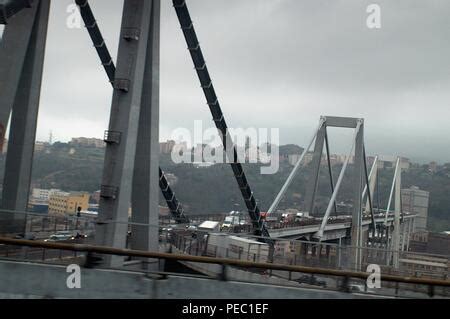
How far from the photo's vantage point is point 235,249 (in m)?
14.9

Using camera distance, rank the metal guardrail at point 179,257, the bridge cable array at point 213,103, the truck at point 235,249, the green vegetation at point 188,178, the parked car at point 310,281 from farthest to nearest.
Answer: the green vegetation at point 188,178 → the bridge cable array at point 213,103 → the truck at point 235,249 → the parked car at point 310,281 → the metal guardrail at point 179,257

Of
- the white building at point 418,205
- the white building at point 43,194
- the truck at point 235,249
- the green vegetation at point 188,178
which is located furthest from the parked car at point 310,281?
the white building at point 418,205

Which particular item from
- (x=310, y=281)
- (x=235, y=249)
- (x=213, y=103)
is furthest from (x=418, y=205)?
(x=310, y=281)

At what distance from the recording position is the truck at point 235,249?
14.0 m

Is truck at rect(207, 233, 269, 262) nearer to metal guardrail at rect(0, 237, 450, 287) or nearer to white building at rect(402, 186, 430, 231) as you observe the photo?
metal guardrail at rect(0, 237, 450, 287)

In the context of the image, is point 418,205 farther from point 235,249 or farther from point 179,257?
point 179,257

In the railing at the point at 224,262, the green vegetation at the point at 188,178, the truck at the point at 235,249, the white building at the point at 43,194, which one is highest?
the green vegetation at the point at 188,178

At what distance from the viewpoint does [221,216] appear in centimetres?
3978

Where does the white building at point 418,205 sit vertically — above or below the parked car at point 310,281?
above

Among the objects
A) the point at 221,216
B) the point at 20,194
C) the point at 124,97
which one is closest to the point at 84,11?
the point at 124,97

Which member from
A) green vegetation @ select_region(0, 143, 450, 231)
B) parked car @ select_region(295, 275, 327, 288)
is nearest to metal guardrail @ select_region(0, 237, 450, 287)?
parked car @ select_region(295, 275, 327, 288)

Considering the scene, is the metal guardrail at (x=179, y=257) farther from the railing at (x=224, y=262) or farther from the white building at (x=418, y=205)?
the white building at (x=418, y=205)

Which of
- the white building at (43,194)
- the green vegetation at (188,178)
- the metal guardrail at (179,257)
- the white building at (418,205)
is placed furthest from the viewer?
the white building at (418,205)
